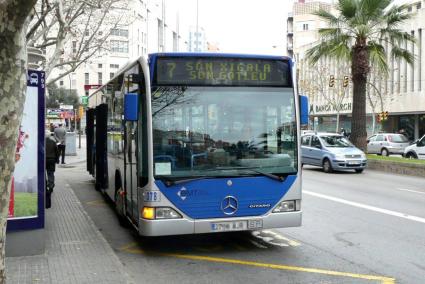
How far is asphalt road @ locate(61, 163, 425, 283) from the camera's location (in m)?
6.36

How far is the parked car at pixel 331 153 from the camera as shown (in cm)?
2069

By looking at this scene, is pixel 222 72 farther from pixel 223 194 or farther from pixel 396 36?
pixel 396 36

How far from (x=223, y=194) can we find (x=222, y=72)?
166 centimetres

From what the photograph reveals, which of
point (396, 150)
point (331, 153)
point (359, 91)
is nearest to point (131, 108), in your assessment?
point (331, 153)

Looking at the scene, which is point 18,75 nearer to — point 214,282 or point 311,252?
point 214,282

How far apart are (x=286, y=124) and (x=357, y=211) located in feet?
14.6

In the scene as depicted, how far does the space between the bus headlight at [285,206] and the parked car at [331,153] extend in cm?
1365

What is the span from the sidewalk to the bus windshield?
1347 millimetres

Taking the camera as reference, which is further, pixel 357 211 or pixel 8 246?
pixel 357 211

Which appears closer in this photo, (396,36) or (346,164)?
(346,164)

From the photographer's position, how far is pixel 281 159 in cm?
746

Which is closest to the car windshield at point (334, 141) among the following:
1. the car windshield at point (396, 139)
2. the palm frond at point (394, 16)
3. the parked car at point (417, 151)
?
the parked car at point (417, 151)

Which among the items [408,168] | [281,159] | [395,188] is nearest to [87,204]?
[281,159]

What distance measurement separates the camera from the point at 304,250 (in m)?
7.69
